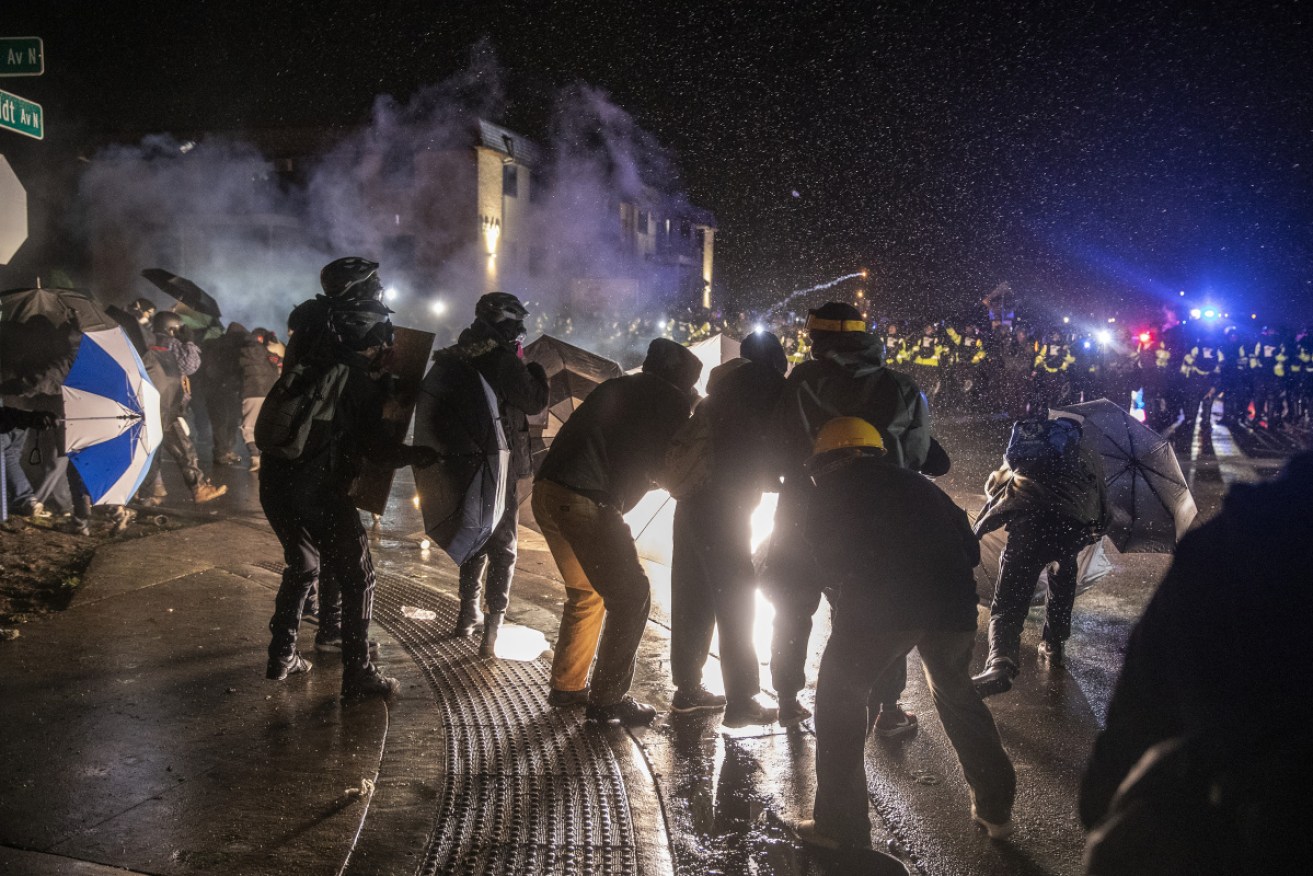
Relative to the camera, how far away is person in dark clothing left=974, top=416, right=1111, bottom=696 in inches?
185

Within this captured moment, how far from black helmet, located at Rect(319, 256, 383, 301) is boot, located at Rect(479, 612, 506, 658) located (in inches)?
71.1

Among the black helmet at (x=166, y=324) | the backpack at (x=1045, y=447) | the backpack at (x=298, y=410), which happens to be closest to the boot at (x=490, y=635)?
the backpack at (x=298, y=410)

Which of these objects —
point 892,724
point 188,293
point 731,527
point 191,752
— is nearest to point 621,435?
point 731,527

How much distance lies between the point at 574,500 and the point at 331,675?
1.65 meters

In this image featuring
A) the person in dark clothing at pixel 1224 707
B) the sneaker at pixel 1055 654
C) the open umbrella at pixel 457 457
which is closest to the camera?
the person in dark clothing at pixel 1224 707

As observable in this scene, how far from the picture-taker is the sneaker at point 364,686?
4199 mm

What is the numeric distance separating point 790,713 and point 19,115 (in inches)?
226

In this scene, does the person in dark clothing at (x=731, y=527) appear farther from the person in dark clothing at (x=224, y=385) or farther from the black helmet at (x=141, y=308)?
the person in dark clothing at (x=224, y=385)

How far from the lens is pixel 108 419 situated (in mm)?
5711

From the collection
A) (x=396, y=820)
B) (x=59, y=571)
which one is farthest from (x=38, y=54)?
(x=396, y=820)

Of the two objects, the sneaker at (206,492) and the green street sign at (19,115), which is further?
the sneaker at (206,492)

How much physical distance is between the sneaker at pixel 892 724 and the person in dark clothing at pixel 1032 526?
2.21 feet

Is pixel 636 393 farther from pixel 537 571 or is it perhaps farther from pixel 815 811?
pixel 537 571

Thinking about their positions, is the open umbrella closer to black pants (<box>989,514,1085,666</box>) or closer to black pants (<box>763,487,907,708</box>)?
black pants (<box>763,487,907,708</box>)
